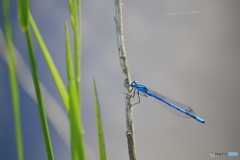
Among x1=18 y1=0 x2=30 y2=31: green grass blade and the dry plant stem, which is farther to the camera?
the dry plant stem

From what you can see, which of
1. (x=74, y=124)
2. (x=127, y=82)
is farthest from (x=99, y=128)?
(x=127, y=82)

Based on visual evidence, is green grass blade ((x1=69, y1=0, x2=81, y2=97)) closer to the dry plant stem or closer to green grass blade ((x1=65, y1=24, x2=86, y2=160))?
green grass blade ((x1=65, y1=24, x2=86, y2=160))

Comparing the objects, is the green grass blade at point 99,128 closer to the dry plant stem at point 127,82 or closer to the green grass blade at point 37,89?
the green grass blade at point 37,89

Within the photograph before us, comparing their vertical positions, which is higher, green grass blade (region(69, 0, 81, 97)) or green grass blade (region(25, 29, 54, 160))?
green grass blade (region(69, 0, 81, 97))

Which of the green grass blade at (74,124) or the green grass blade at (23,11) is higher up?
the green grass blade at (23,11)

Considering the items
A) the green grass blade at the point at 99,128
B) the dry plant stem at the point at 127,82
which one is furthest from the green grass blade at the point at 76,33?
the dry plant stem at the point at 127,82

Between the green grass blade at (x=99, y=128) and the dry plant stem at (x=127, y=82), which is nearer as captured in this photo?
the green grass blade at (x=99, y=128)

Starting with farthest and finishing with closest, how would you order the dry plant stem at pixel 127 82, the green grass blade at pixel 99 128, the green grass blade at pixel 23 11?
the dry plant stem at pixel 127 82
the green grass blade at pixel 99 128
the green grass blade at pixel 23 11

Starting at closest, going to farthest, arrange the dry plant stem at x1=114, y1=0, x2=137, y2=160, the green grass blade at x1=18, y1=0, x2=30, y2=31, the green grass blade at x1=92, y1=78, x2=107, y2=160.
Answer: the green grass blade at x1=18, y1=0, x2=30, y2=31 → the green grass blade at x1=92, y1=78, x2=107, y2=160 → the dry plant stem at x1=114, y1=0, x2=137, y2=160

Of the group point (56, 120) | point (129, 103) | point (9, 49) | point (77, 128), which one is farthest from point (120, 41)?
point (77, 128)

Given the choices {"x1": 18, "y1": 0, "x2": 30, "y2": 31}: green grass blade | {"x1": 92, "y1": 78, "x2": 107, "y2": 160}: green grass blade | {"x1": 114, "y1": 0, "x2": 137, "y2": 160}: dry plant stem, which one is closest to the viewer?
{"x1": 18, "y1": 0, "x2": 30, "y2": 31}: green grass blade

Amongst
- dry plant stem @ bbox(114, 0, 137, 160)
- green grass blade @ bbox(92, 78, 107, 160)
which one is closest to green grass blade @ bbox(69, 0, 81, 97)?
green grass blade @ bbox(92, 78, 107, 160)
